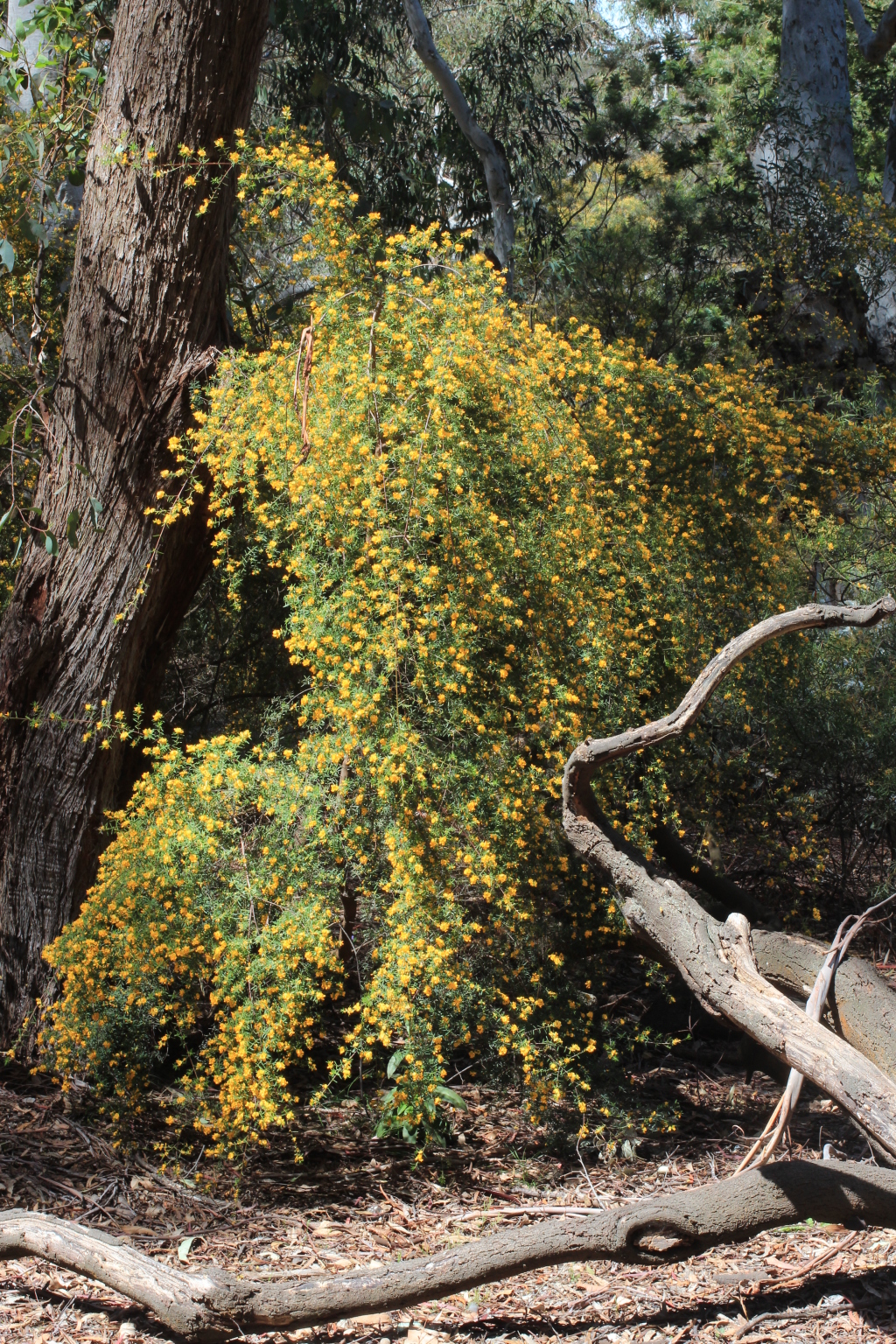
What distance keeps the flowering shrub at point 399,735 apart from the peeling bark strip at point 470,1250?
0.67 metres

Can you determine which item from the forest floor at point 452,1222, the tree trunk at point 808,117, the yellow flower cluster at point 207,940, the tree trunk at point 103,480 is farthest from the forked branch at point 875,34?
the yellow flower cluster at point 207,940

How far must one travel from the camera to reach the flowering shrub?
3.47 meters

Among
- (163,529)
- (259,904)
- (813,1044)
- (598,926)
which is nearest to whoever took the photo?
(813,1044)


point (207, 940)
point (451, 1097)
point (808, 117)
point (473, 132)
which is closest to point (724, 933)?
point (451, 1097)

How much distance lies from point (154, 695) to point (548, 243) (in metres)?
7.71

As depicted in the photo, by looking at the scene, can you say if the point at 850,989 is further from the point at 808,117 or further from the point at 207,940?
the point at 808,117

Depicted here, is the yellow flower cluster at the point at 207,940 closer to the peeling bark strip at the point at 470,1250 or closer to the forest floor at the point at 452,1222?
the forest floor at the point at 452,1222

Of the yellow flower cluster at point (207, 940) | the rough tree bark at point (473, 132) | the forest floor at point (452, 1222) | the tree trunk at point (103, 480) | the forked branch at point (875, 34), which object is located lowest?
the forest floor at point (452, 1222)

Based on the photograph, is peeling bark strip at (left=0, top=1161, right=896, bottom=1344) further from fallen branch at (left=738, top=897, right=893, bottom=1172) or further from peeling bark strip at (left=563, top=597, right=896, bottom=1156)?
peeling bark strip at (left=563, top=597, right=896, bottom=1156)

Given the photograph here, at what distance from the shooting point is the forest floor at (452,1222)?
2.89 metres

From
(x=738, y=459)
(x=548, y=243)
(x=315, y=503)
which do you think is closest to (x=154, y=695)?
(x=315, y=503)

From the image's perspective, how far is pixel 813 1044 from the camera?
8.68 ft

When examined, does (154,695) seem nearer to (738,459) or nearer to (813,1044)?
(738,459)

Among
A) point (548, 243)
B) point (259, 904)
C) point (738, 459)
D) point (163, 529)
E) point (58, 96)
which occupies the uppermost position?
point (548, 243)
